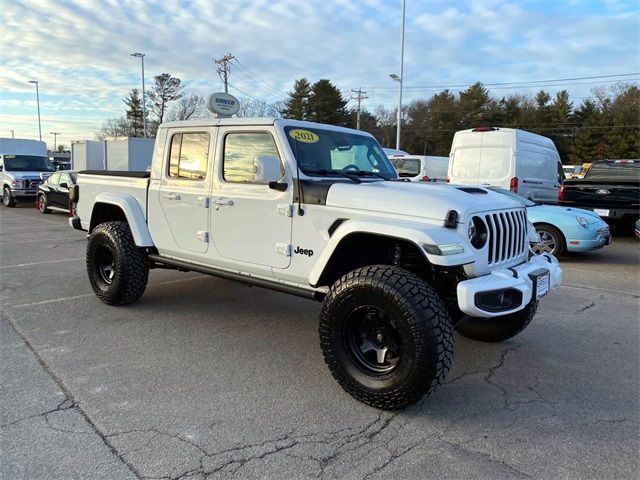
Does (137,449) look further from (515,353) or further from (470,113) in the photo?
(470,113)

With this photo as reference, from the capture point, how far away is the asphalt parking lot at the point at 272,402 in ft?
8.93

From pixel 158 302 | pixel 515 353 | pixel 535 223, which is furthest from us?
pixel 535 223

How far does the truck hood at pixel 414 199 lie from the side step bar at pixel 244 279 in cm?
75

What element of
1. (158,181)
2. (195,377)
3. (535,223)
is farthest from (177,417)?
(535,223)

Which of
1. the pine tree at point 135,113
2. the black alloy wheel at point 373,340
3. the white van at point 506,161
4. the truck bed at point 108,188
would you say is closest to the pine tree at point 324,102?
the pine tree at point 135,113

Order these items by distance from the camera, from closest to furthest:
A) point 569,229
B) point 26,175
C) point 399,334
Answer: point 399,334 < point 569,229 < point 26,175

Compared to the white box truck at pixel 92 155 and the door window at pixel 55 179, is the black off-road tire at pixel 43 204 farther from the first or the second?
the white box truck at pixel 92 155

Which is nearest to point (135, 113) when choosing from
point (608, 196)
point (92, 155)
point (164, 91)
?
point (164, 91)

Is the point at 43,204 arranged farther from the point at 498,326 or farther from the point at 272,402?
the point at 498,326

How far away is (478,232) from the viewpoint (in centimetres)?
351

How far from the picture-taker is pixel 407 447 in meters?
2.90

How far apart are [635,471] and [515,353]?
1.75m

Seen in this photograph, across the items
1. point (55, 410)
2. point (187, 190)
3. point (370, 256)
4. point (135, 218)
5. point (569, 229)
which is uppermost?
point (187, 190)

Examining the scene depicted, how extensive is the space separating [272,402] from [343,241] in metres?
1.21
